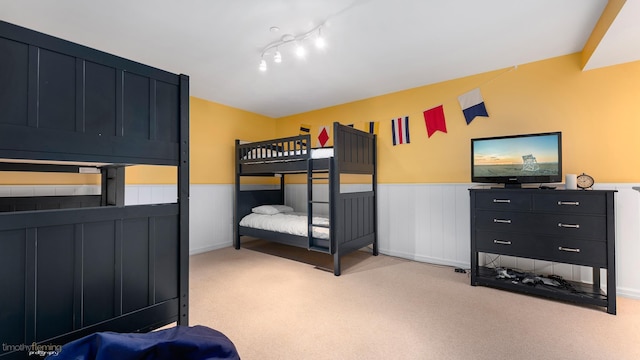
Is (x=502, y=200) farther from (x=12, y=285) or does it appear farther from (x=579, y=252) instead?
(x=12, y=285)

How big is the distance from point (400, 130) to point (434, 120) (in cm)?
46

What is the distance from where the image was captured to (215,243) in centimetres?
425

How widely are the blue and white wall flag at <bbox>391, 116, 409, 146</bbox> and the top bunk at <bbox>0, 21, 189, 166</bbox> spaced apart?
3.00 m

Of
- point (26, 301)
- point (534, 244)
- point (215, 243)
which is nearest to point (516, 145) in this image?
point (534, 244)

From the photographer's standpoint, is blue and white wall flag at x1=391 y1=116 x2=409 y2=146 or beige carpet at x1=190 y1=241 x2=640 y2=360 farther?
blue and white wall flag at x1=391 y1=116 x2=409 y2=146

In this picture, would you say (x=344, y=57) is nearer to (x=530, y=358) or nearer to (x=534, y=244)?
(x=534, y=244)

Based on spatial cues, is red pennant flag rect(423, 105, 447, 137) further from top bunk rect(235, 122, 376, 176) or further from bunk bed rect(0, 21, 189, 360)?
bunk bed rect(0, 21, 189, 360)

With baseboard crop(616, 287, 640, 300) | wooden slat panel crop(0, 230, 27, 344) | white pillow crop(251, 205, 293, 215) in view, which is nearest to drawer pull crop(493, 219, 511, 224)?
baseboard crop(616, 287, 640, 300)

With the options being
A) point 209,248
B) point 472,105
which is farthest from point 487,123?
point 209,248

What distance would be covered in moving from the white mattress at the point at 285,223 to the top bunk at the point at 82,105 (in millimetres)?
2200

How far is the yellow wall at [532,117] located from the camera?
254 centimetres

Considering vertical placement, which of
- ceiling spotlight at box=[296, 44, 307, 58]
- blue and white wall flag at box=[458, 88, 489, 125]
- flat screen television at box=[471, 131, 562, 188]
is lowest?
flat screen television at box=[471, 131, 562, 188]

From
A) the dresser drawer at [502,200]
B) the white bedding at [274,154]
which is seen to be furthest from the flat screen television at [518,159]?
the white bedding at [274,154]

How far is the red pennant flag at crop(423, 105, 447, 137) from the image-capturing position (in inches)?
136
